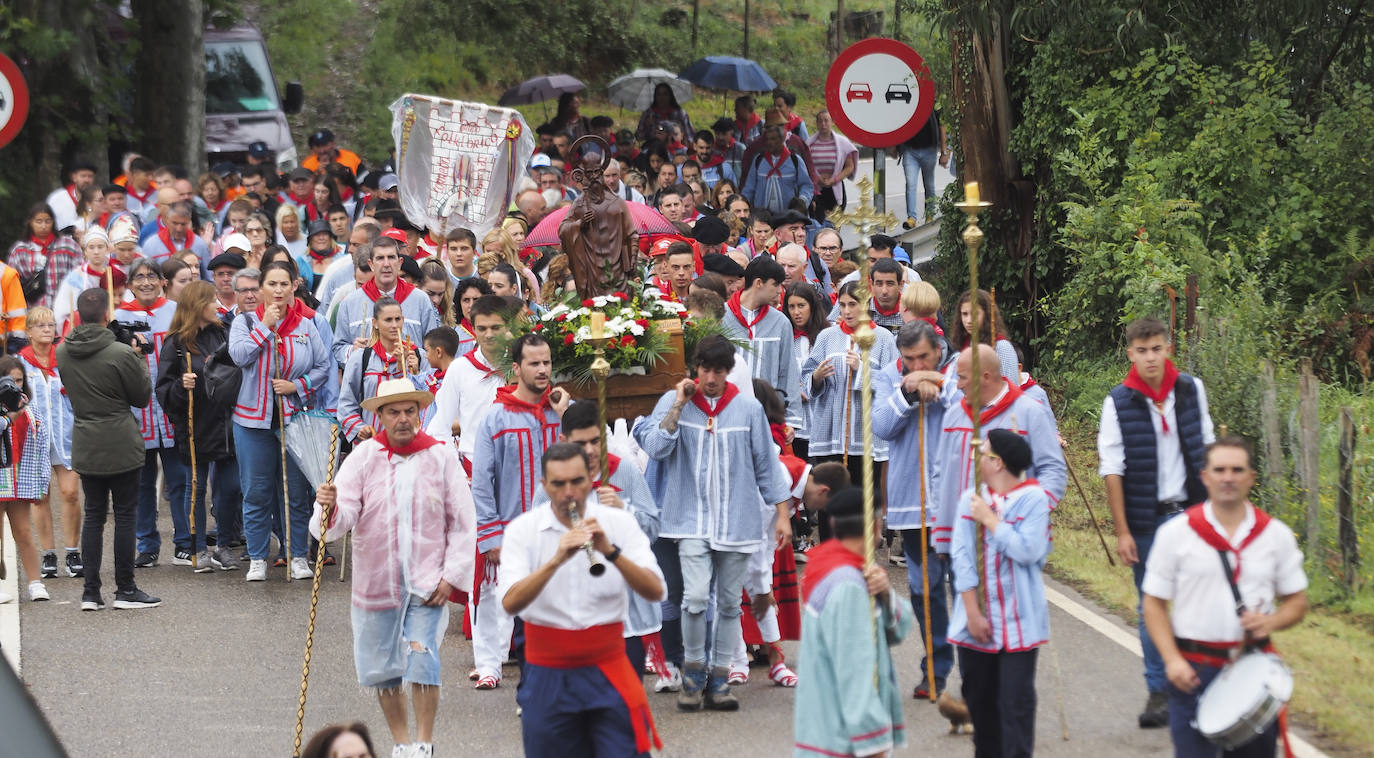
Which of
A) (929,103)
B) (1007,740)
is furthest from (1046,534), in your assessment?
(929,103)

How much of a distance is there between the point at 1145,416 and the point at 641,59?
31.3m

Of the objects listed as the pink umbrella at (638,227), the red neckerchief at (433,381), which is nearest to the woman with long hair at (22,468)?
the red neckerchief at (433,381)

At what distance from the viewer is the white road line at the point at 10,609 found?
1105cm

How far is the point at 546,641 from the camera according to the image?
23.3 feet

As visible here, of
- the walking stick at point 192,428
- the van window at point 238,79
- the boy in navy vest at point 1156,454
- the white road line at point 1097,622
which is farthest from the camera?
the van window at point 238,79

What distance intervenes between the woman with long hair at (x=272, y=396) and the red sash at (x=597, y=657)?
20.6ft

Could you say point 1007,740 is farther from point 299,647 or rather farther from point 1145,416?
point 299,647

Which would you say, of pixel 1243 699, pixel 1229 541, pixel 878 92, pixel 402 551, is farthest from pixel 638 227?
pixel 1243 699

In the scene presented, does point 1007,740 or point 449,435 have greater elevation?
point 449,435

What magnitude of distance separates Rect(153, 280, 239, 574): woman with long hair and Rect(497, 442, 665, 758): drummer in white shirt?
6587 mm

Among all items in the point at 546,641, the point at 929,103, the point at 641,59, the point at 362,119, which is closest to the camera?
the point at 546,641

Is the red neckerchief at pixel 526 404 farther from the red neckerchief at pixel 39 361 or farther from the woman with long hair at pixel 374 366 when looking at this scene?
the red neckerchief at pixel 39 361

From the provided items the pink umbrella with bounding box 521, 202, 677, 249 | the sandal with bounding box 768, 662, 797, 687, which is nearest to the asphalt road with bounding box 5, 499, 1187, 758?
the sandal with bounding box 768, 662, 797, 687

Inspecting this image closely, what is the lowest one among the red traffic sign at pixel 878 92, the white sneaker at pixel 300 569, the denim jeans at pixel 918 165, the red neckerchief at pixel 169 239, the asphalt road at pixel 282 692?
the asphalt road at pixel 282 692
